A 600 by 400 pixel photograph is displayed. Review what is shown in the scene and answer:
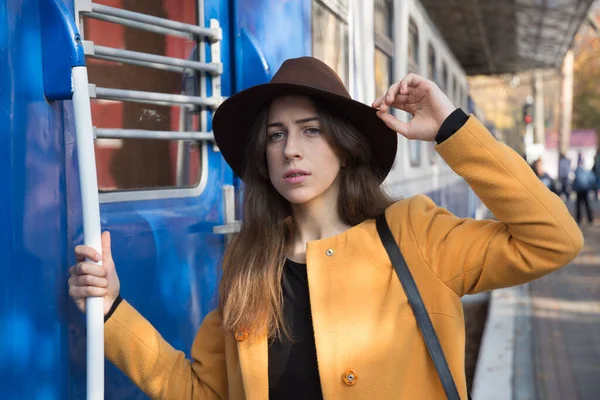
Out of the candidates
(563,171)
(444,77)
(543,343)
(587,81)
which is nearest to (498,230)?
(543,343)

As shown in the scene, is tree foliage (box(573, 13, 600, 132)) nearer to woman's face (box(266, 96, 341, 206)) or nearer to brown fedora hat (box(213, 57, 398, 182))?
brown fedora hat (box(213, 57, 398, 182))

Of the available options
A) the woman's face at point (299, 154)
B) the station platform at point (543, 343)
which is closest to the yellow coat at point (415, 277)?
the woman's face at point (299, 154)

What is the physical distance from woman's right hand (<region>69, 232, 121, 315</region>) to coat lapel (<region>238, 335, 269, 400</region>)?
35 centimetres

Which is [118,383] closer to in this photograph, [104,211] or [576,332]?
[104,211]

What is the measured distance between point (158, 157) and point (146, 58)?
1.11 feet

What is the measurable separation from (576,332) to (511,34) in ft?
30.7

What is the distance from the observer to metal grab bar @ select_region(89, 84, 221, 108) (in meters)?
1.96

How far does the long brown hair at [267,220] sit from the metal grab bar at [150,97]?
31 centimetres

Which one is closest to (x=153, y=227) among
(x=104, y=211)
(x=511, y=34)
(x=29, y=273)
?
(x=104, y=211)

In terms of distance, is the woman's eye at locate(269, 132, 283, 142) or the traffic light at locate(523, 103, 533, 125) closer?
the woman's eye at locate(269, 132, 283, 142)

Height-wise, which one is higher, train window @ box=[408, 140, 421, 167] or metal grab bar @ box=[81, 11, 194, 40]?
metal grab bar @ box=[81, 11, 194, 40]

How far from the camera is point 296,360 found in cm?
188

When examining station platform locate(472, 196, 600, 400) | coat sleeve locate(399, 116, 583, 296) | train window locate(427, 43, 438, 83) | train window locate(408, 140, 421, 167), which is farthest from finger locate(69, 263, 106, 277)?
train window locate(427, 43, 438, 83)

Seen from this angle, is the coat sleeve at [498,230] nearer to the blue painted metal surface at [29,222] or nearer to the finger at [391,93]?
the finger at [391,93]
